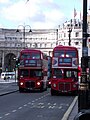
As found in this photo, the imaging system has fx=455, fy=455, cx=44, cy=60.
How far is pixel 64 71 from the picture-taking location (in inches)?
1603

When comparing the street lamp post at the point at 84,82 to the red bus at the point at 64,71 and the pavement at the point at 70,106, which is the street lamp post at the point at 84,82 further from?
the red bus at the point at 64,71

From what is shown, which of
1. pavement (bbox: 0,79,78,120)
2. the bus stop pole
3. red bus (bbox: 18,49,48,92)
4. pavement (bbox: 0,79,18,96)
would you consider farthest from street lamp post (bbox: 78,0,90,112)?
red bus (bbox: 18,49,48,92)

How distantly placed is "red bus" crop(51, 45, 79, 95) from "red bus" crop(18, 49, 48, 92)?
17.5 feet

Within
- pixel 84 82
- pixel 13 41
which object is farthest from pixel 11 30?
pixel 84 82

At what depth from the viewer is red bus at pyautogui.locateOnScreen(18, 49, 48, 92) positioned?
46.0 m

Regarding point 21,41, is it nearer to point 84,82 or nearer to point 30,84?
point 30,84

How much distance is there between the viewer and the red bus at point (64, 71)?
4069cm

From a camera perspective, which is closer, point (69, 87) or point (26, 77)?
point (69, 87)

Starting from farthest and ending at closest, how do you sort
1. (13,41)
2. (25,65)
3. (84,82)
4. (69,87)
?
(13,41) < (25,65) < (69,87) < (84,82)

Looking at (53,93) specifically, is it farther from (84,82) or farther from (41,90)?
(84,82)

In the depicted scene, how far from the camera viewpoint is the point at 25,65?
45.9 meters

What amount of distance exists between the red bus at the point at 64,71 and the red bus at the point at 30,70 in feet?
17.5

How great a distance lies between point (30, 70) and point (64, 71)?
20.7ft

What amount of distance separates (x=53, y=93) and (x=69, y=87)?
160 cm
